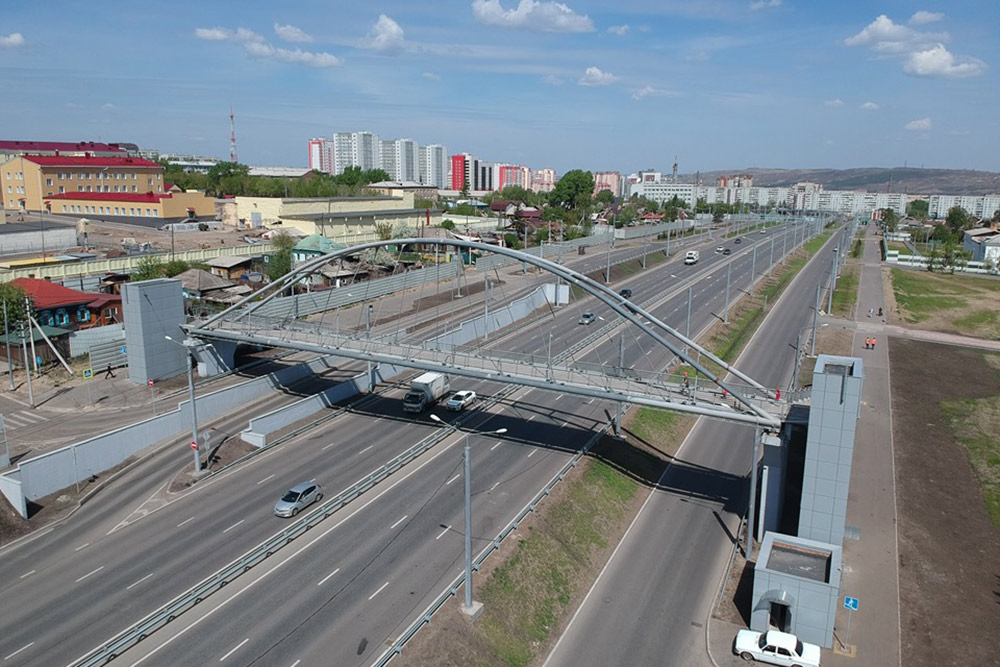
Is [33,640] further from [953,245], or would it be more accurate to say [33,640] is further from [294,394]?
[953,245]

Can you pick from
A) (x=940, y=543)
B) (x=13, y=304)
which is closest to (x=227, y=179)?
(x=13, y=304)

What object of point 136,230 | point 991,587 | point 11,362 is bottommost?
point 991,587

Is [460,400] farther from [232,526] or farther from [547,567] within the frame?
[232,526]

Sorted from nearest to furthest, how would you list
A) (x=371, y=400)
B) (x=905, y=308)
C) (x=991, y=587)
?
(x=991, y=587) < (x=371, y=400) < (x=905, y=308)

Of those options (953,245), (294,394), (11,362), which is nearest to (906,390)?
(294,394)

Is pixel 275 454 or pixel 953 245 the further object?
pixel 953 245

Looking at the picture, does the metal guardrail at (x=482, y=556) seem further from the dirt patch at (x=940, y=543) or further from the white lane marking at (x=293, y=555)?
the dirt patch at (x=940, y=543)

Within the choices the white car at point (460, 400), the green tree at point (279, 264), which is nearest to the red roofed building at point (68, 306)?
the green tree at point (279, 264)

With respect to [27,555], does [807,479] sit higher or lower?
higher
